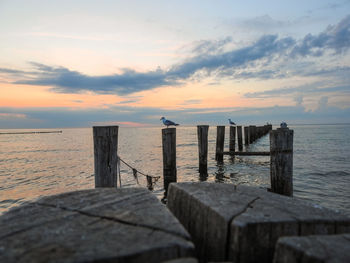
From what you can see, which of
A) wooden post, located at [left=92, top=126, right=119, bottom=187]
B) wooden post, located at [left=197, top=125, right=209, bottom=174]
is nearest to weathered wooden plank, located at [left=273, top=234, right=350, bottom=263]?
wooden post, located at [left=92, top=126, right=119, bottom=187]

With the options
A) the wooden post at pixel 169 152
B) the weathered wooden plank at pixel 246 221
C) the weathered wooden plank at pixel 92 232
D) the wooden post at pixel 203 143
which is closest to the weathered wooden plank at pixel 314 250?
the weathered wooden plank at pixel 246 221

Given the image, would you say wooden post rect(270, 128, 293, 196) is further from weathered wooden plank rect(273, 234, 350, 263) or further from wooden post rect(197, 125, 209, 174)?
wooden post rect(197, 125, 209, 174)

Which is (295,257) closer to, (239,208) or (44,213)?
(239,208)

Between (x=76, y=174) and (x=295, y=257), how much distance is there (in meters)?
13.4

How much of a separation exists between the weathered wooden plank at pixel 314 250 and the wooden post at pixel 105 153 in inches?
129

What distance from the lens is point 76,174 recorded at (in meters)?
13.2

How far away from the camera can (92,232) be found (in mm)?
1766

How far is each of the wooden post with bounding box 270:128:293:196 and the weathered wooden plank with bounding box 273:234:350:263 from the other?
3.53 metres

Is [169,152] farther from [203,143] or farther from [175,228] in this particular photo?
[175,228]

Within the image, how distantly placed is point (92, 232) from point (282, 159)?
4.57 metres

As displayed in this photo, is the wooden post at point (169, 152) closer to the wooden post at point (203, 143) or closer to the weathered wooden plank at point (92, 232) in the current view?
the wooden post at point (203, 143)

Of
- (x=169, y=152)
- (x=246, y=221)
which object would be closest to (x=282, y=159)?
(x=246, y=221)

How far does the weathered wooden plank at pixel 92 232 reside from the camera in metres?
1.48

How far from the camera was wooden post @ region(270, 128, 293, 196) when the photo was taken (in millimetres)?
5086
